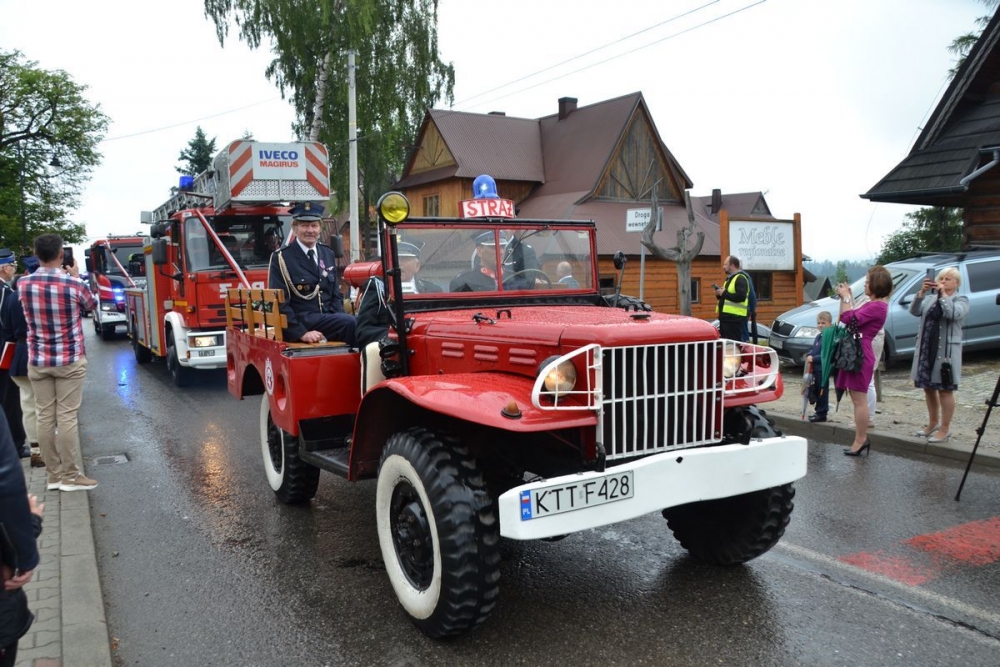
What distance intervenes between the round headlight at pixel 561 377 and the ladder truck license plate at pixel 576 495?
42 centimetres

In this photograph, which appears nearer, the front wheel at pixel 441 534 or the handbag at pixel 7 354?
the front wheel at pixel 441 534

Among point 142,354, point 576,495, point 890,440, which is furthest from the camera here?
point 142,354

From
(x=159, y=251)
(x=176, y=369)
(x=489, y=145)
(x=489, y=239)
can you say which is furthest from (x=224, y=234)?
(x=489, y=145)

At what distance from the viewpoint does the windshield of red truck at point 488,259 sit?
475 cm

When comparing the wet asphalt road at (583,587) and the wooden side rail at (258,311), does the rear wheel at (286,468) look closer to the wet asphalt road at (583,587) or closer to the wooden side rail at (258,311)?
the wet asphalt road at (583,587)

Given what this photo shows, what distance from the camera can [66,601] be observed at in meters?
3.85

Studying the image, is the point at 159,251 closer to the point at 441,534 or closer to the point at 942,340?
the point at 441,534

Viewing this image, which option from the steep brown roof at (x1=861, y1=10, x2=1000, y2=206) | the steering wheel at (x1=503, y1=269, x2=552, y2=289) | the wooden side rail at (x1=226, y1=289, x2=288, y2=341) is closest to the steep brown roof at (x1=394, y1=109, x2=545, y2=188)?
the steep brown roof at (x1=861, y1=10, x2=1000, y2=206)

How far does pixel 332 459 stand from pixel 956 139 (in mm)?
12810

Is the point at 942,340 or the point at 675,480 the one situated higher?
the point at 942,340

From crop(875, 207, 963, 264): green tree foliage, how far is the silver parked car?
20.7 meters

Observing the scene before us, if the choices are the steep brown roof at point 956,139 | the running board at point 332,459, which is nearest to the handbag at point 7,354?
the running board at point 332,459

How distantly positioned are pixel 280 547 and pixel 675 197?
25.2 meters

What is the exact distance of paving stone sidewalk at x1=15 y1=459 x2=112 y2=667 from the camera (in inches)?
132
